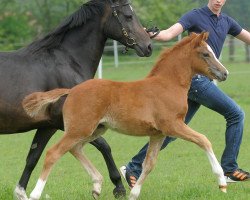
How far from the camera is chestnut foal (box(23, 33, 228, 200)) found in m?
6.29

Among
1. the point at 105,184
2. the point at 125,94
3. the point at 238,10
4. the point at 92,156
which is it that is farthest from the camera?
the point at 238,10

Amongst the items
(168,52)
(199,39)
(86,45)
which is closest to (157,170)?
(86,45)

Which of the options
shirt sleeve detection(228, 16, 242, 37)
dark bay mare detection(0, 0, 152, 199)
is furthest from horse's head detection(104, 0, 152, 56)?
shirt sleeve detection(228, 16, 242, 37)

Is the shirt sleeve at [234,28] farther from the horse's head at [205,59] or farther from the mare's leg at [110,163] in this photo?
the mare's leg at [110,163]

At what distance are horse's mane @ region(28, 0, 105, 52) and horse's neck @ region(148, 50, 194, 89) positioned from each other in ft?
3.83

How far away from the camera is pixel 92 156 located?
11672mm

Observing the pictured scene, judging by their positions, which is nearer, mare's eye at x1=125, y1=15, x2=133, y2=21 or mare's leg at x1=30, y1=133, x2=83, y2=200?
mare's leg at x1=30, y1=133, x2=83, y2=200

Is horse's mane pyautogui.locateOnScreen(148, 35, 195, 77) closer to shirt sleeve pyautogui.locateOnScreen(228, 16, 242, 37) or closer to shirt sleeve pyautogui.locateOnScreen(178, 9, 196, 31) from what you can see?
shirt sleeve pyautogui.locateOnScreen(178, 9, 196, 31)

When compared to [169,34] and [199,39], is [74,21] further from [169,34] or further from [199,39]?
[199,39]

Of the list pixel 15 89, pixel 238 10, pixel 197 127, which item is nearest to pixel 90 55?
pixel 15 89

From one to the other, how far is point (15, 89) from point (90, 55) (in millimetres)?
965

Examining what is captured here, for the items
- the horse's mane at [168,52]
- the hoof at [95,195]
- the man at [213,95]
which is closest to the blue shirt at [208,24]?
the man at [213,95]

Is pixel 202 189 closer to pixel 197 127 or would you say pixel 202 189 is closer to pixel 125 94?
pixel 125 94

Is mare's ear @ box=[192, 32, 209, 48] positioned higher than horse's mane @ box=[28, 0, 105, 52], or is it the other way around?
mare's ear @ box=[192, 32, 209, 48]
